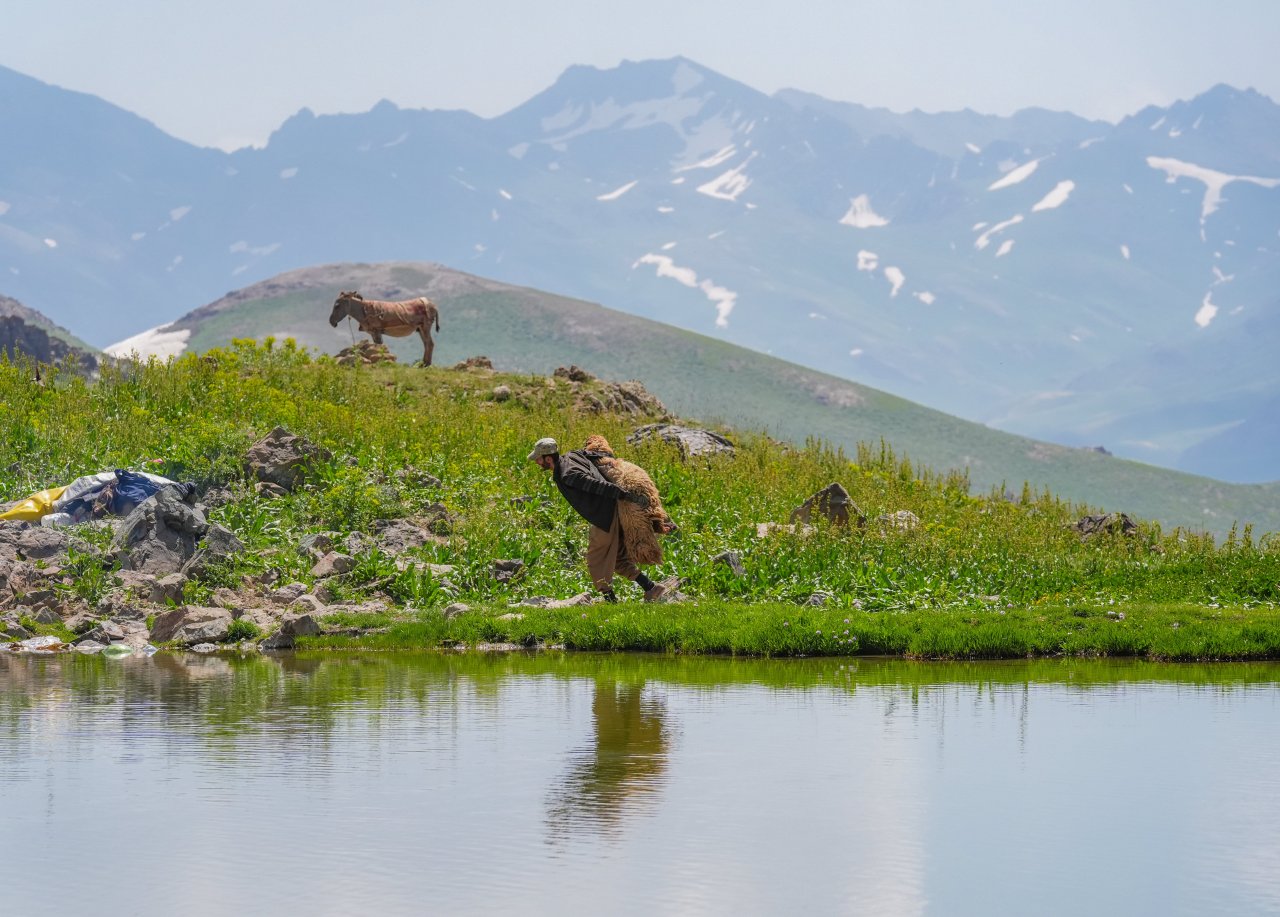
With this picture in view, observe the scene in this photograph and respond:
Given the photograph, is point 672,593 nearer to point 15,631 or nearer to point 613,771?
point 15,631

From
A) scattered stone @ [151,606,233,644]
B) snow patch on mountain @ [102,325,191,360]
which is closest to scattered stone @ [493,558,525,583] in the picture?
scattered stone @ [151,606,233,644]

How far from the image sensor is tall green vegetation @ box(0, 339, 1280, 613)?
22.9 m

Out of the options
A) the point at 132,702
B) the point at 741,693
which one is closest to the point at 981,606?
the point at 741,693

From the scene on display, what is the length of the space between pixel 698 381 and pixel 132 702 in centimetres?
9529

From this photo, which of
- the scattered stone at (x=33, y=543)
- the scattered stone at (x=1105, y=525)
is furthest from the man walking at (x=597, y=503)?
the scattered stone at (x=1105, y=525)

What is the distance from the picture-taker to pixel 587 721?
13.4 m

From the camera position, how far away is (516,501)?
87.4ft

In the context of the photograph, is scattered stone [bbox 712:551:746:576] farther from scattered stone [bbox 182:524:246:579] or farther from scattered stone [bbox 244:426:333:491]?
scattered stone [bbox 244:426:333:491]

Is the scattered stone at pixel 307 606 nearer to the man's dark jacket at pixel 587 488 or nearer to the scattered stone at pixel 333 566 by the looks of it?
the scattered stone at pixel 333 566

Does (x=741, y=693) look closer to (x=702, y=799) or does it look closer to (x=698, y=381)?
(x=702, y=799)

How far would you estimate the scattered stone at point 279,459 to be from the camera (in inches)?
1048

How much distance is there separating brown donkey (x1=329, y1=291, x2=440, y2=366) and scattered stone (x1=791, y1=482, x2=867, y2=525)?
15.5 meters

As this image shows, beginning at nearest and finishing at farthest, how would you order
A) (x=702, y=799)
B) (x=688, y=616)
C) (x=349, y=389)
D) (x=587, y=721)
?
(x=702, y=799)
(x=587, y=721)
(x=688, y=616)
(x=349, y=389)

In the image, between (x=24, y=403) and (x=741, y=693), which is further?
(x=24, y=403)
